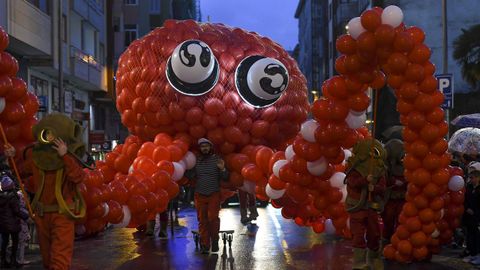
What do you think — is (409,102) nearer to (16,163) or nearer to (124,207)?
(124,207)

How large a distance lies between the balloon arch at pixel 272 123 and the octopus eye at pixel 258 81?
17 millimetres

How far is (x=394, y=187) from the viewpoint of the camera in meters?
8.81

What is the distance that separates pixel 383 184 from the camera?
24.3 feet

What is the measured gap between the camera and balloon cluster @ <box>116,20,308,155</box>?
9.46 m

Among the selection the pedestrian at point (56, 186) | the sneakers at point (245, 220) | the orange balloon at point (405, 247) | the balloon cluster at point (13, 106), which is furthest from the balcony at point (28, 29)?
the orange balloon at point (405, 247)

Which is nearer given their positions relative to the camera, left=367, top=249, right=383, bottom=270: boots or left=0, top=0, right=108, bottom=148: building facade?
left=367, top=249, right=383, bottom=270: boots

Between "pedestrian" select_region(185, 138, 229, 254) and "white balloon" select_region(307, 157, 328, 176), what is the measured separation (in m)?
1.38

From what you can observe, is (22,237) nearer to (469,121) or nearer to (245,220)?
(245,220)

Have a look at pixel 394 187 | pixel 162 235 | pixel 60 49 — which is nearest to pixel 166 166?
pixel 162 235

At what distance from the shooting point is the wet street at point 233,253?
8.24 m

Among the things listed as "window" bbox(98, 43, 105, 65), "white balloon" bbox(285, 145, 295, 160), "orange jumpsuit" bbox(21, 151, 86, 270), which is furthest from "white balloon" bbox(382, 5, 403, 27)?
"window" bbox(98, 43, 105, 65)

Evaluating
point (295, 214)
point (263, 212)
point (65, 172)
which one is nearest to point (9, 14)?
point (263, 212)

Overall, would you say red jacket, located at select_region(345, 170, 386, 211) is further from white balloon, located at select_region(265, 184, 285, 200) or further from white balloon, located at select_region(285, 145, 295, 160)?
white balloon, located at select_region(265, 184, 285, 200)

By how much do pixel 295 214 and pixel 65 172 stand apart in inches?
170
